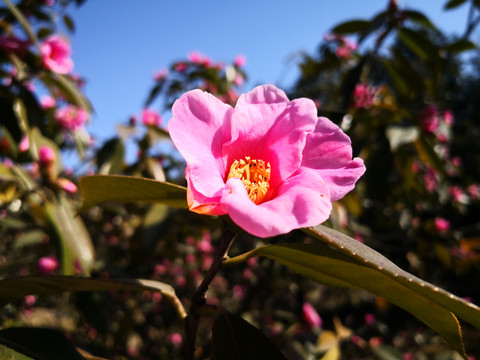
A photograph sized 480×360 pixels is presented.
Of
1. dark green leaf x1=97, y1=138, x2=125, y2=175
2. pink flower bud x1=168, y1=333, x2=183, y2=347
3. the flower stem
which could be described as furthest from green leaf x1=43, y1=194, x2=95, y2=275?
→ pink flower bud x1=168, y1=333, x2=183, y2=347

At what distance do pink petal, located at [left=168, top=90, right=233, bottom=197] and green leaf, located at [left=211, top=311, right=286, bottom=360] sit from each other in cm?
21

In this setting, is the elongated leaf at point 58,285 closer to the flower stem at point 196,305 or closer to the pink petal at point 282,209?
the flower stem at point 196,305

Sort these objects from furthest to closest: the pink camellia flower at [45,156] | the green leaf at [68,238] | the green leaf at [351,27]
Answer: the green leaf at [351,27], the pink camellia flower at [45,156], the green leaf at [68,238]

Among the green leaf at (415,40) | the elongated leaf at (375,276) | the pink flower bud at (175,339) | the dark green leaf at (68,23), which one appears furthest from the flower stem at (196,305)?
the pink flower bud at (175,339)

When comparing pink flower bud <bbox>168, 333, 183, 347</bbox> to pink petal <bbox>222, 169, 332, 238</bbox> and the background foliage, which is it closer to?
the background foliage

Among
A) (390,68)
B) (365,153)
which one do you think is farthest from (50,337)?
(365,153)

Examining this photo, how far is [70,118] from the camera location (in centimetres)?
262

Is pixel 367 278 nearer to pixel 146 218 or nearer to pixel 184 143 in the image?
pixel 184 143

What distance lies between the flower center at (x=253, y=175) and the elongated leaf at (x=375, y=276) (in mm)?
80

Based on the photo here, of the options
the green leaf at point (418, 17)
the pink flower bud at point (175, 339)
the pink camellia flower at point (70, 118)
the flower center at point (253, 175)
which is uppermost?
the green leaf at point (418, 17)

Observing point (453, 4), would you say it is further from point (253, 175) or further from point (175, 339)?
point (175, 339)

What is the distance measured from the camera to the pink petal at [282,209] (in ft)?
1.32

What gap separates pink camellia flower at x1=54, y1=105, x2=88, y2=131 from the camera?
256cm

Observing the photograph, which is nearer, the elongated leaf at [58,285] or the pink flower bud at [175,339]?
the elongated leaf at [58,285]
